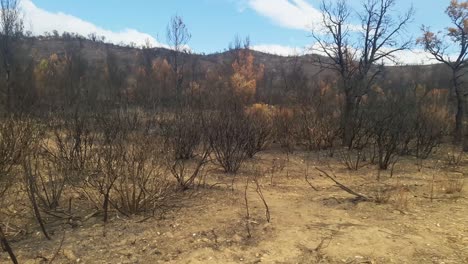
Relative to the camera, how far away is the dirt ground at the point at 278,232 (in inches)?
160

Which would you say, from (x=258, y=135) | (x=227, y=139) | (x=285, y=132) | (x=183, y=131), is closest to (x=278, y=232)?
(x=227, y=139)

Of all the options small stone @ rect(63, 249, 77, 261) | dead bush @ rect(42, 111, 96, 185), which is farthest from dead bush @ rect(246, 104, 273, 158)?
small stone @ rect(63, 249, 77, 261)

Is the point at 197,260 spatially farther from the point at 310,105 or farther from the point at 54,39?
the point at 54,39

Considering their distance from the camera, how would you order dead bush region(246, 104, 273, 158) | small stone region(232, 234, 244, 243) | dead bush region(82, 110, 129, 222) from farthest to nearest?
dead bush region(246, 104, 273, 158), dead bush region(82, 110, 129, 222), small stone region(232, 234, 244, 243)

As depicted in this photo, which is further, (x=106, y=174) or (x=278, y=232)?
(x=106, y=174)

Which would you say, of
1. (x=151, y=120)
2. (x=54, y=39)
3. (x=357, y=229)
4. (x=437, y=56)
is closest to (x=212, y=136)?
(x=151, y=120)

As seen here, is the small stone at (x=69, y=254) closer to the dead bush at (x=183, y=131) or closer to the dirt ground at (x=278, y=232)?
the dirt ground at (x=278, y=232)

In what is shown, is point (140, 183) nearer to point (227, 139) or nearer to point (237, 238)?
point (237, 238)

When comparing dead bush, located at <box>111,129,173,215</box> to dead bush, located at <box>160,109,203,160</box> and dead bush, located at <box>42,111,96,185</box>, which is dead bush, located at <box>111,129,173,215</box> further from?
dead bush, located at <box>160,109,203,160</box>

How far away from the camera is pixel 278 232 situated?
466 centimetres

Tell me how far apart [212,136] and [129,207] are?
11.8ft

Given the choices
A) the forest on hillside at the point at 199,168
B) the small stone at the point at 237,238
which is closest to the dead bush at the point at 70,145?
the forest on hillside at the point at 199,168

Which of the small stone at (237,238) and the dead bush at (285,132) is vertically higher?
the dead bush at (285,132)

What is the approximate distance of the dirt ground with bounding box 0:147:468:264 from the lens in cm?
407
